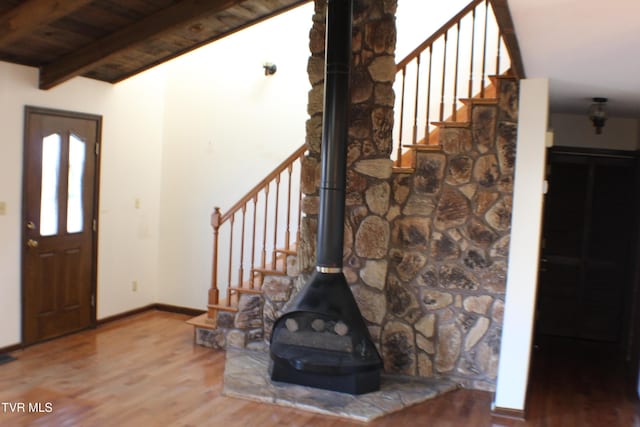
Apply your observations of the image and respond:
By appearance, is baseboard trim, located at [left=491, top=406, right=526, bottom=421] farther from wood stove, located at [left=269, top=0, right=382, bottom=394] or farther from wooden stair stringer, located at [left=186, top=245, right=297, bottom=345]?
wooden stair stringer, located at [left=186, top=245, right=297, bottom=345]

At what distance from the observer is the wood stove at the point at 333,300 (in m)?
4.02

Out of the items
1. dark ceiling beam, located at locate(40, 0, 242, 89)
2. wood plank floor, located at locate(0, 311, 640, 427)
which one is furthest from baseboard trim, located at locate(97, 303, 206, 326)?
dark ceiling beam, located at locate(40, 0, 242, 89)

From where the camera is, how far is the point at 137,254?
605cm

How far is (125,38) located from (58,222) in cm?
174

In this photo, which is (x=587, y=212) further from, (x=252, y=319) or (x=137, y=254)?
(x=137, y=254)

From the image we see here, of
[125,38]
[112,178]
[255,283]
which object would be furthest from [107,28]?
[255,283]

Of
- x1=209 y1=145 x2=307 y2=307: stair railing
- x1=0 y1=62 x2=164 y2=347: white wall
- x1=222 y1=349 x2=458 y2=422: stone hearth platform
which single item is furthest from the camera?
x1=209 y1=145 x2=307 y2=307: stair railing

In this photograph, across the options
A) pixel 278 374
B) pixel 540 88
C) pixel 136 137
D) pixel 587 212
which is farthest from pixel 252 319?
pixel 587 212

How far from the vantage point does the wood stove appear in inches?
158

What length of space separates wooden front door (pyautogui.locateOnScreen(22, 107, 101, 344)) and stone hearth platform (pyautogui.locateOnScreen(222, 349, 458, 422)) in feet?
5.69

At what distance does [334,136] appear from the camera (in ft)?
13.3

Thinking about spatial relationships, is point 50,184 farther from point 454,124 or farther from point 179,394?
point 454,124

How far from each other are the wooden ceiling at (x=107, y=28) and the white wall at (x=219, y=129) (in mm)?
805

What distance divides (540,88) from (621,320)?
10.6ft
